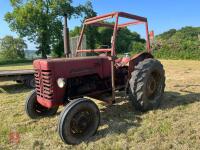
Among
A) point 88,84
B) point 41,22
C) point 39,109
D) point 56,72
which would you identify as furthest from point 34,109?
point 41,22

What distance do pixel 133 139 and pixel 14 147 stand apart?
1.80m

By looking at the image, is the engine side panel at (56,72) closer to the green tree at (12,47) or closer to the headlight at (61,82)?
the headlight at (61,82)

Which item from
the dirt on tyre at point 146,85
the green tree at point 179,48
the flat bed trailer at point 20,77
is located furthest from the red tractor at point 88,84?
the green tree at point 179,48

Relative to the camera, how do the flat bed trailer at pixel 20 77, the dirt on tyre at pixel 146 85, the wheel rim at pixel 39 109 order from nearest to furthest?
the dirt on tyre at pixel 146 85 < the wheel rim at pixel 39 109 < the flat bed trailer at pixel 20 77

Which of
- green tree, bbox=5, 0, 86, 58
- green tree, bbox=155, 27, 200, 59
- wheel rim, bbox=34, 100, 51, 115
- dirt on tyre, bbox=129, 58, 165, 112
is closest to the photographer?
dirt on tyre, bbox=129, 58, 165, 112

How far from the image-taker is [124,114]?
543 centimetres

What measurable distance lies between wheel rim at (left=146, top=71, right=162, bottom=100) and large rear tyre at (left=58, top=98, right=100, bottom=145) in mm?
1575

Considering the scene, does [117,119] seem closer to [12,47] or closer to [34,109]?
[34,109]

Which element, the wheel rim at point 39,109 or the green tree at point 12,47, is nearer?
the wheel rim at point 39,109

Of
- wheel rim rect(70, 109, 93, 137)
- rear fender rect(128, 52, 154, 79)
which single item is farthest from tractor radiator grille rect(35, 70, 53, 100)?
rear fender rect(128, 52, 154, 79)

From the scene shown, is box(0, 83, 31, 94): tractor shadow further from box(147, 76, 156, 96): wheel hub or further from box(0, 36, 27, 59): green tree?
box(0, 36, 27, 59): green tree

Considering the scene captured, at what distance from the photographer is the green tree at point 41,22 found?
35.7m

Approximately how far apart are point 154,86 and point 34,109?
8.20 feet

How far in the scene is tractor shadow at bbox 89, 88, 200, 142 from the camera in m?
4.61
